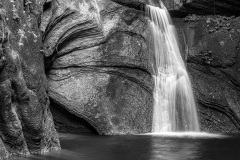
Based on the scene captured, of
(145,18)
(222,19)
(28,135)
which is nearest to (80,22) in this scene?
(145,18)

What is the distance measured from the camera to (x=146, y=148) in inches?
413

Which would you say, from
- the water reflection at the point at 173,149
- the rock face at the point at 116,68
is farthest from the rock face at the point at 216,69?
the water reflection at the point at 173,149

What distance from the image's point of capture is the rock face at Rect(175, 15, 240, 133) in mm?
15812

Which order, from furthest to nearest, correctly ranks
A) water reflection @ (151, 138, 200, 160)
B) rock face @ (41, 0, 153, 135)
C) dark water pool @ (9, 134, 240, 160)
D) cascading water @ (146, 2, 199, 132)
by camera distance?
cascading water @ (146, 2, 199, 132) → rock face @ (41, 0, 153, 135) → water reflection @ (151, 138, 200, 160) → dark water pool @ (9, 134, 240, 160)

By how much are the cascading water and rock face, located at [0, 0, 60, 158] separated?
Result: 5876 mm

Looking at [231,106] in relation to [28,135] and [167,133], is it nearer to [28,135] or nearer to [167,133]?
[167,133]

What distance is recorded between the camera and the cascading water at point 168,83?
1498 centimetres

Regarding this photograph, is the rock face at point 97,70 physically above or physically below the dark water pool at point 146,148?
above

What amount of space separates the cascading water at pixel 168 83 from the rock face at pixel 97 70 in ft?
1.47

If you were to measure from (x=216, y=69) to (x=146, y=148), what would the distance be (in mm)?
6968

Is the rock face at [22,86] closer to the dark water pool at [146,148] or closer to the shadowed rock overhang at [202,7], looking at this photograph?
the dark water pool at [146,148]

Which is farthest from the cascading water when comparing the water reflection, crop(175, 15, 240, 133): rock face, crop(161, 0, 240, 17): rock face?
the water reflection

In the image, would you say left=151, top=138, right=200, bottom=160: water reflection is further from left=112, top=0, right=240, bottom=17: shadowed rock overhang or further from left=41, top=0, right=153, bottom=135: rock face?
left=112, top=0, right=240, bottom=17: shadowed rock overhang

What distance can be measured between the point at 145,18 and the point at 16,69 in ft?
26.8
